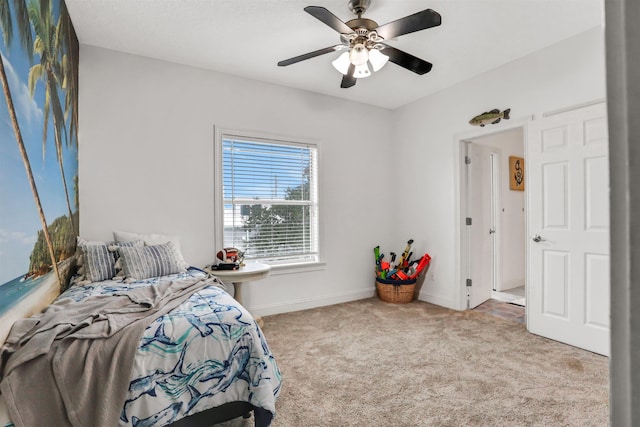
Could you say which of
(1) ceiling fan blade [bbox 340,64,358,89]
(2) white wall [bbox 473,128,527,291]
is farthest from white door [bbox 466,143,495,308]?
(1) ceiling fan blade [bbox 340,64,358,89]

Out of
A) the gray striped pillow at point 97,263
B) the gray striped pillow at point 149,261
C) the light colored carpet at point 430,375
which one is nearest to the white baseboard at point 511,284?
the light colored carpet at point 430,375

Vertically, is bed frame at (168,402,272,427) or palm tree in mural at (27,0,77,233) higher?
palm tree in mural at (27,0,77,233)

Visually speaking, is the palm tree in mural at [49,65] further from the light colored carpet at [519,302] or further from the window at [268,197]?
the light colored carpet at [519,302]

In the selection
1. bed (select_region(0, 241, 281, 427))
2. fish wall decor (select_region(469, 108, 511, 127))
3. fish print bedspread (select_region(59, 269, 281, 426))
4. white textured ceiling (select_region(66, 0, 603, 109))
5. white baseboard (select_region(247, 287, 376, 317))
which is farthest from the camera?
white baseboard (select_region(247, 287, 376, 317))

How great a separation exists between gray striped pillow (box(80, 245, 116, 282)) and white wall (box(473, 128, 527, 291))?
15.5 ft

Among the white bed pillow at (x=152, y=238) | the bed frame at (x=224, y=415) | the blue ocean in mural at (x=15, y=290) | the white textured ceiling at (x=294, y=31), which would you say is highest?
the white textured ceiling at (x=294, y=31)

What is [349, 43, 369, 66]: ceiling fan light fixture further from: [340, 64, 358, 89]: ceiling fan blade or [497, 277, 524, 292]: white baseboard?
[497, 277, 524, 292]: white baseboard

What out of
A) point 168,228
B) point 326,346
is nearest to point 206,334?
point 326,346

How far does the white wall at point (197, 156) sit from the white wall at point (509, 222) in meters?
1.90

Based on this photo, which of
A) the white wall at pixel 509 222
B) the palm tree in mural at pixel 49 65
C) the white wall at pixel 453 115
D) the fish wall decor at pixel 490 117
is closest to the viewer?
the palm tree in mural at pixel 49 65

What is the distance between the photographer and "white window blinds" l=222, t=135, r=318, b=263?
146 inches

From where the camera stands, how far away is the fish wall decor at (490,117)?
11.5ft

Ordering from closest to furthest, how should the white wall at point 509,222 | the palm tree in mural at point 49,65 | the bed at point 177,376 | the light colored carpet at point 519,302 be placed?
the bed at point 177,376 < the palm tree in mural at point 49,65 < the light colored carpet at point 519,302 < the white wall at point 509,222

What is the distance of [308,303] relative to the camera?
4105 mm
